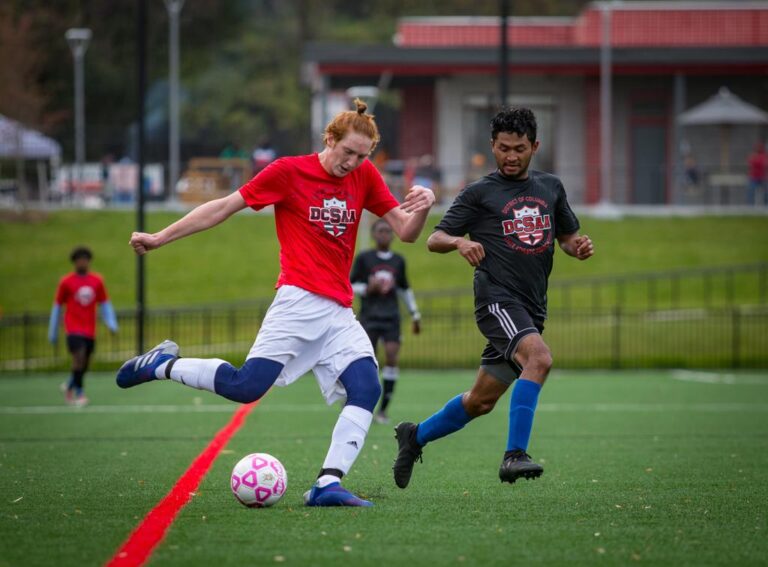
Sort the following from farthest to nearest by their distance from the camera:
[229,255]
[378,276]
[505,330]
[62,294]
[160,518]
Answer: [229,255]
[62,294]
[378,276]
[505,330]
[160,518]

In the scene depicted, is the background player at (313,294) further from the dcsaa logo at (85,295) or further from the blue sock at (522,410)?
the dcsaa logo at (85,295)

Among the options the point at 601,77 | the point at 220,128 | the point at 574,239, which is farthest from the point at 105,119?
the point at 574,239

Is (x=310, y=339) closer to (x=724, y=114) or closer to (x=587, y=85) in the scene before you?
(x=724, y=114)

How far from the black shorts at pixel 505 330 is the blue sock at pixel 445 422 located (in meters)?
0.30

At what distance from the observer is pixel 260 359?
675 cm

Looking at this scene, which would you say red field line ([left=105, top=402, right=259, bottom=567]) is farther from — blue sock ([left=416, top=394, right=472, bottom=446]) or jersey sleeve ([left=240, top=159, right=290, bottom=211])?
jersey sleeve ([left=240, top=159, right=290, bottom=211])

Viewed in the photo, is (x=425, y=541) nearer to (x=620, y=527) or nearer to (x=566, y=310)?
(x=620, y=527)

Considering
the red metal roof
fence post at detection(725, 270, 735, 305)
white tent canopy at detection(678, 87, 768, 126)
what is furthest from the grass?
the red metal roof

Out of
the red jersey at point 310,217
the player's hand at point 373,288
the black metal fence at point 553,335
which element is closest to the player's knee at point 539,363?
the red jersey at point 310,217

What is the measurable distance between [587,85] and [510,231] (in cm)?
3309

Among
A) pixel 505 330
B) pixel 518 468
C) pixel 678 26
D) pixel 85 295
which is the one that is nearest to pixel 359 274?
pixel 85 295

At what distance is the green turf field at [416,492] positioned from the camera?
5387 mm

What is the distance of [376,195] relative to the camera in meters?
7.16

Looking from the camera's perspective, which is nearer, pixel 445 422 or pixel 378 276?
pixel 445 422
